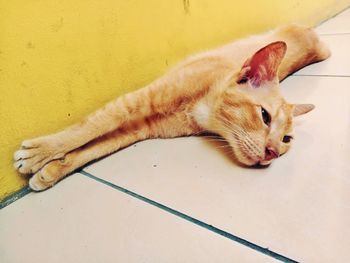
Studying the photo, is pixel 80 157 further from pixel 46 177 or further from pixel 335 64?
pixel 335 64

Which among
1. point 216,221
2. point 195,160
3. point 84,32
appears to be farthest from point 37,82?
point 216,221

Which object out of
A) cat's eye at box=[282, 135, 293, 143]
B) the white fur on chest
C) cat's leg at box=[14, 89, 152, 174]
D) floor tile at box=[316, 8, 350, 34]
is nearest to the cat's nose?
cat's eye at box=[282, 135, 293, 143]

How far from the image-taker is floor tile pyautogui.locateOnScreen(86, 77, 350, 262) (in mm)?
619

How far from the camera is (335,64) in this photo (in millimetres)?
1555

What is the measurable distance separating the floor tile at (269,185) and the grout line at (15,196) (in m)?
0.17

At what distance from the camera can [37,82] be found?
85 cm

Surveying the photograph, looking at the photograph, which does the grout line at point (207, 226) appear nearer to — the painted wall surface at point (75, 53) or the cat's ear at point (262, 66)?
Answer: the painted wall surface at point (75, 53)

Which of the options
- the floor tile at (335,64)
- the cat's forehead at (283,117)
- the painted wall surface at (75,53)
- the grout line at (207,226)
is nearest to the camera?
the grout line at (207,226)

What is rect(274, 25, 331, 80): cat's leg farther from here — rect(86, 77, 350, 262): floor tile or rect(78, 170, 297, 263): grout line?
rect(78, 170, 297, 263): grout line

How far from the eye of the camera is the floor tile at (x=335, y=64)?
146 centimetres

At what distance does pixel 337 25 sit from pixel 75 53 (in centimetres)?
205

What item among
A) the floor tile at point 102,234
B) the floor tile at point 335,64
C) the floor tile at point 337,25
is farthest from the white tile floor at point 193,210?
the floor tile at point 337,25

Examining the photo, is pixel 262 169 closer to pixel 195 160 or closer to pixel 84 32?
pixel 195 160

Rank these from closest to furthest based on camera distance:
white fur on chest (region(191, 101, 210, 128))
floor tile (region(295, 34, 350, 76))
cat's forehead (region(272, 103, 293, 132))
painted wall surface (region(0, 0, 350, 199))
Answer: painted wall surface (region(0, 0, 350, 199)) → cat's forehead (region(272, 103, 293, 132)) → white fur on chest (region(191, 101, 210, 128)) → floor tile (region(295, 34, 350, 76))
